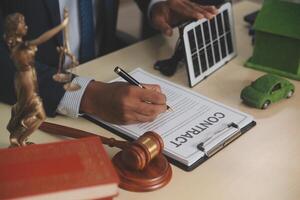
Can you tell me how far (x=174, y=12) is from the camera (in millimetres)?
1376

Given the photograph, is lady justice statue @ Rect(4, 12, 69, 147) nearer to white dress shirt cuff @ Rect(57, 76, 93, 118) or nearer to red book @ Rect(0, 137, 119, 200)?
red book @ Rect(0, 137, 119, 200)

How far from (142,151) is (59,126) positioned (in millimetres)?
219

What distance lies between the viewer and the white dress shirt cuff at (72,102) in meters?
1.02

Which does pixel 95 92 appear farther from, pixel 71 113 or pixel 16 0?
pixel 16 0

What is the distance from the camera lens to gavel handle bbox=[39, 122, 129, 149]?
0.91 m

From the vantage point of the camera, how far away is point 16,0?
1.25m

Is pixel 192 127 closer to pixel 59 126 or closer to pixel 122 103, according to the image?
pixel 122 103

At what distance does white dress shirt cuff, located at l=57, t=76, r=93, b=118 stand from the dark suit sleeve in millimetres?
11

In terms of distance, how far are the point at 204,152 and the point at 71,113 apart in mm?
303

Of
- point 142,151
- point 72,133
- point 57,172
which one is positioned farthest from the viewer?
point 72,133

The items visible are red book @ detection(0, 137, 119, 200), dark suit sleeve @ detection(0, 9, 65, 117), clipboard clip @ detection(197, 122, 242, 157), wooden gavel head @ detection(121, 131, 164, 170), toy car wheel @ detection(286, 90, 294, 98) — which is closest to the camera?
red book @ detection(0, 137, 119, 200)

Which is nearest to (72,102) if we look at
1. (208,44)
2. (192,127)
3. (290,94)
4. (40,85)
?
(40,85)

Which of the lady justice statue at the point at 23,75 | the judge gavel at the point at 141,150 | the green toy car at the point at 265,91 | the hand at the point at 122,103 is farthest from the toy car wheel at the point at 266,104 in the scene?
the lady justice statue at the point at 23,75

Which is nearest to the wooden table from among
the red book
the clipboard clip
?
the clipboard clip
